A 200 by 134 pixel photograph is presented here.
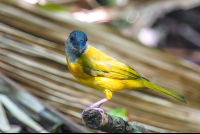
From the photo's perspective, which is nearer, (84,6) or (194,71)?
(194,71)

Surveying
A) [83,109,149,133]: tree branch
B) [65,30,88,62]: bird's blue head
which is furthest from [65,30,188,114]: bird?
[83,109,149,133]: tree branch

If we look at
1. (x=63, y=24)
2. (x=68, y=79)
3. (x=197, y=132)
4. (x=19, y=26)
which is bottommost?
(x=197, y=132)

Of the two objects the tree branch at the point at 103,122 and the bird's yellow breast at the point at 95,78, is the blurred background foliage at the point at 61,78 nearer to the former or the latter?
the bird's yellow breast at the point at 95,78

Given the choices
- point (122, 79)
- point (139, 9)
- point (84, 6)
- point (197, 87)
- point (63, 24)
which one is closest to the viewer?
point (122, 79)

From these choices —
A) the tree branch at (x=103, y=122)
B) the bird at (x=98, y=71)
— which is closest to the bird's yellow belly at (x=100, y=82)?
the bird at (x=98, y=71)

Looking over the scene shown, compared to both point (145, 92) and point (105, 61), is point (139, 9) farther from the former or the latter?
point (105, 61)

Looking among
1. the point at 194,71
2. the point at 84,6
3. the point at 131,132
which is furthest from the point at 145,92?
the point at 84,6

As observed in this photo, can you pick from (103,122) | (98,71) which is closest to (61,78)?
(98,71)

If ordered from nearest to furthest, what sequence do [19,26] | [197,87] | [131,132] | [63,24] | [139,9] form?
[131,132] < [19,26] < [63,24] < [197,87] < [139,9]
